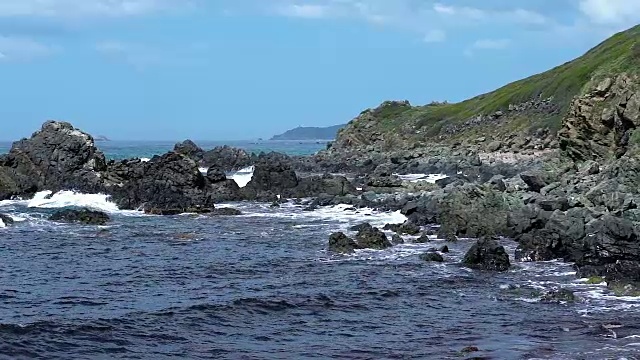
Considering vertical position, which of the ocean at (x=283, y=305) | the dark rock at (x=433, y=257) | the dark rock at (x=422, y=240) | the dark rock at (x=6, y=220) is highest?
the dark rock at (x=6, y=220)

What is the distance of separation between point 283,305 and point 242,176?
69390 mm

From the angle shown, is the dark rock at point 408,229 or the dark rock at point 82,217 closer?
the dark rock at point 408,229

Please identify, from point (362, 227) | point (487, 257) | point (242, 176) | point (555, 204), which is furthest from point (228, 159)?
point (487, 257)

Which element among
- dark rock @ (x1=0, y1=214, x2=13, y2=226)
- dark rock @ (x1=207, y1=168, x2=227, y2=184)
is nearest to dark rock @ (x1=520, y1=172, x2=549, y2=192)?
dark rock @ (x1=207, y1=168, x2=227, y2=184)

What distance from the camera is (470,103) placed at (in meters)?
159

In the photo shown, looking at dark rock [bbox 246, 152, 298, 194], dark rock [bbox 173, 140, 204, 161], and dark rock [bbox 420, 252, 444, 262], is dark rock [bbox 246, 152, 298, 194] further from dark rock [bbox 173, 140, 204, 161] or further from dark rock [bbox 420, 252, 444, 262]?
dark rock [bbox 420, 252, 444, 262]

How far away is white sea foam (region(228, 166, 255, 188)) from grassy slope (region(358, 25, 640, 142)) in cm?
3853

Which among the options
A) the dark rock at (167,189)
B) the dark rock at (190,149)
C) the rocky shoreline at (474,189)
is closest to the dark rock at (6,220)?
the rocky shoreline at (474,189)

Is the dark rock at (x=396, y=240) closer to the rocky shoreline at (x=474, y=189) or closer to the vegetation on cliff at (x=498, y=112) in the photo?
the rocky shoreline at (x=474, y=189)

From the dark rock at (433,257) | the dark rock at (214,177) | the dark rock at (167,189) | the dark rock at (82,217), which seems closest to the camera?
the dark rock at (433,257)

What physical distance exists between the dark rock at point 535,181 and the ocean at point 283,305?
371 inches

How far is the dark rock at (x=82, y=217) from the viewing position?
52750 millimetres

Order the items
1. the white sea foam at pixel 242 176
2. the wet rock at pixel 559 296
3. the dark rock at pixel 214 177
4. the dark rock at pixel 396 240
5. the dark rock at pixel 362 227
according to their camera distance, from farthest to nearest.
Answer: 1. the white sea foam at pixel 242 176
2. the dark rock at pixel 214 177
3. the dark rock at pixel 362 227
4. the dark rock at pixel 396 240
5. the wet rock at pixel 559 296

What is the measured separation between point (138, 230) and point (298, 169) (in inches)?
2450
